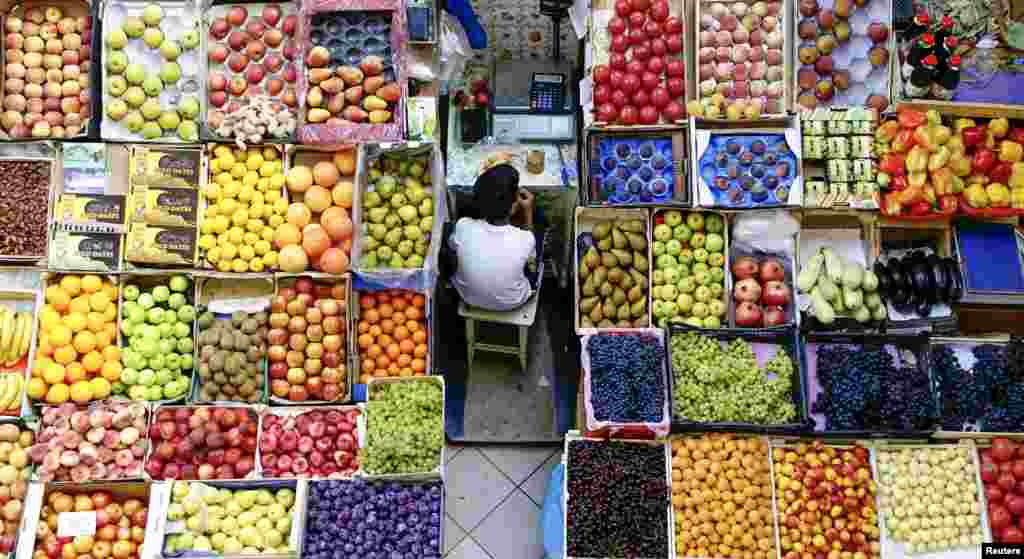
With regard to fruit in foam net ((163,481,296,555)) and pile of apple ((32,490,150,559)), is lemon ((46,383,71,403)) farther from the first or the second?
fruit in foam net ((163,481,296,555))

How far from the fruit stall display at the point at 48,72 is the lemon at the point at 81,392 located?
1.28 meters

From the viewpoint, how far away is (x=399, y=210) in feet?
14.4

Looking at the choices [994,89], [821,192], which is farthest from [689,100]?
[994,89]

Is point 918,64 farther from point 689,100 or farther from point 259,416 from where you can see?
point 259,416

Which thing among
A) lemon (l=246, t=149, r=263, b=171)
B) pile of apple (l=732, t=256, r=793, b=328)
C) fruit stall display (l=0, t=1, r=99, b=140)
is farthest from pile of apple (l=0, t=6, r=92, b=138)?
pile of apple (l=732, t=256, r=793, b=328)

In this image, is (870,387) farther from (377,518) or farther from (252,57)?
(252,57)

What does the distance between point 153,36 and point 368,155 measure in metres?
1.29

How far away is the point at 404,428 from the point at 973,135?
315 cm

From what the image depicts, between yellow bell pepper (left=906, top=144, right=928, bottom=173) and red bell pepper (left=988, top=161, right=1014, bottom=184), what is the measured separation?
0.34 m

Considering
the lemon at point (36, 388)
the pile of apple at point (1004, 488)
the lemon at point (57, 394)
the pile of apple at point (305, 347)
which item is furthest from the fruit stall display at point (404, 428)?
the pile of apple at point (1004, 488)

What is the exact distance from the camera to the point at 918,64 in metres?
4.29

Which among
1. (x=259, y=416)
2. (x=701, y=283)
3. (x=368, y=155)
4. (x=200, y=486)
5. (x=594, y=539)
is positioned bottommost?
(x=594, y=539)

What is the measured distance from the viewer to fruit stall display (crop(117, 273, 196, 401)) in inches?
158

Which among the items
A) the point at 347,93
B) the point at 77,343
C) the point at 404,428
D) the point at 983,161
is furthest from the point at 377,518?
the point at 983,161
